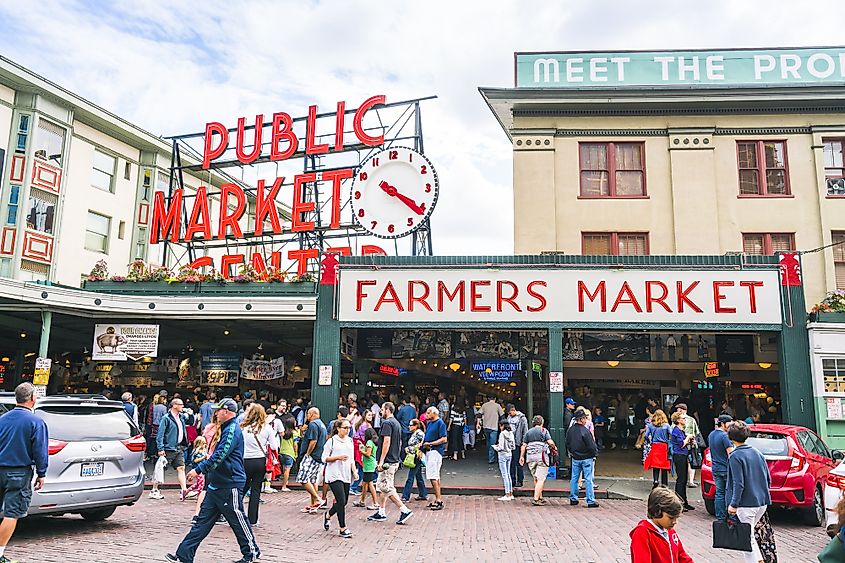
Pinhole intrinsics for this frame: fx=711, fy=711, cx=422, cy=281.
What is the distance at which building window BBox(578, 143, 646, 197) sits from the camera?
21.7m

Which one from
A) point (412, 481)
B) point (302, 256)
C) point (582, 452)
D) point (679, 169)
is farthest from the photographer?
point (302, 256)

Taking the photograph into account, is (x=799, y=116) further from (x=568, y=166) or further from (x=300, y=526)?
(x=300, y=526)

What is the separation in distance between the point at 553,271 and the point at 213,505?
11899 millimetres

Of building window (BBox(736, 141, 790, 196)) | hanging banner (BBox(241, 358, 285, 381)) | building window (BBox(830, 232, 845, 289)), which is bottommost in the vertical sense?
hanging banner (BBox(241, 358, 285, 381))

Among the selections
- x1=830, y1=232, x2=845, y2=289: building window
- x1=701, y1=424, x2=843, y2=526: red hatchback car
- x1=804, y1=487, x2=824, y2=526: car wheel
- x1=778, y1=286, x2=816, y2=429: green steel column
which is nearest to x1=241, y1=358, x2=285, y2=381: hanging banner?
x1=701, y1=424, x2=843, y2=526: red hatchback car

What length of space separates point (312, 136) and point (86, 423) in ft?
57.9

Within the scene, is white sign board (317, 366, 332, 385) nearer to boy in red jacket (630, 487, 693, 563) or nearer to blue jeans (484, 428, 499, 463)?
blue jeans (484, 428, 499, 463)

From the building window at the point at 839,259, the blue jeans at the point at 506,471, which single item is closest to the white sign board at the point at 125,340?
the blue jeans at the point at 506,471

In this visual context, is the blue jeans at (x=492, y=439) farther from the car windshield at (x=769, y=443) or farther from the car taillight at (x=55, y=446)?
the car taillight at (x=55, y=446)

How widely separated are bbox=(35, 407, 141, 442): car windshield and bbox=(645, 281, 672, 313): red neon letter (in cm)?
1222

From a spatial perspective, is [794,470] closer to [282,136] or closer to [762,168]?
[762,168]

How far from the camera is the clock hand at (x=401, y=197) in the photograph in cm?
2205

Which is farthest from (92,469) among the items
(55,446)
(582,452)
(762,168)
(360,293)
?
(762,168)

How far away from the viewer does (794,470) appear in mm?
11477
